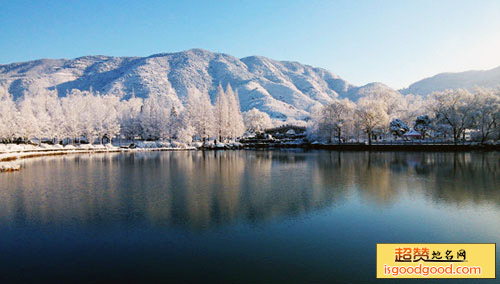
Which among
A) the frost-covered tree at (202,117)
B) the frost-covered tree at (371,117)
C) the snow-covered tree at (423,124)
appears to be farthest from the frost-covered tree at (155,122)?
the snow-covered tree at (423,124)

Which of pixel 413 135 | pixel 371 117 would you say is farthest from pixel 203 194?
pixel 413 135

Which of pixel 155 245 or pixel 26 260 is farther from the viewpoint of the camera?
pixel 155 245

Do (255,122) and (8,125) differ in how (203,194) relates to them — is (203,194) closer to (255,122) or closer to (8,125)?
(8,125)

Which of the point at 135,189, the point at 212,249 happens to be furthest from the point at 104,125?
the point at 212,249

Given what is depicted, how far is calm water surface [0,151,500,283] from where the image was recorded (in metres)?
8.78

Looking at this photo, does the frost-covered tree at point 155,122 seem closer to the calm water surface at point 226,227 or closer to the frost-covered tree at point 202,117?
the frost-covered tree at point 202,117

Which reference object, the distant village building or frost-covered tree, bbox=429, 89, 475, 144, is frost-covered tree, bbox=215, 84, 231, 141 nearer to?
the distant village building

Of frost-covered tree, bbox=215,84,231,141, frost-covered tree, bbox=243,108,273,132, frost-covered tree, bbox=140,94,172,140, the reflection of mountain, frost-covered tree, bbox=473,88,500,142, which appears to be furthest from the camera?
frost-covered tree, bbox=243,108,273,132

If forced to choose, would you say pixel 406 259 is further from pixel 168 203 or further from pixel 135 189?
pixel 135 189

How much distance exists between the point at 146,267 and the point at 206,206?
6707mm

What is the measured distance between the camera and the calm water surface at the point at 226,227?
878cm

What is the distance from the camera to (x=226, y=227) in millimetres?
12367

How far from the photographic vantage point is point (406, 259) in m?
8.57

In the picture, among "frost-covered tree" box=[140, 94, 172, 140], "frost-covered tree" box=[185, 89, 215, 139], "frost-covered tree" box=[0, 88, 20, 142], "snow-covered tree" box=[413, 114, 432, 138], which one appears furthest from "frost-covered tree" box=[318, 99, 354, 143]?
"frost-covered tree" box=[0, 88, 20, 142]
